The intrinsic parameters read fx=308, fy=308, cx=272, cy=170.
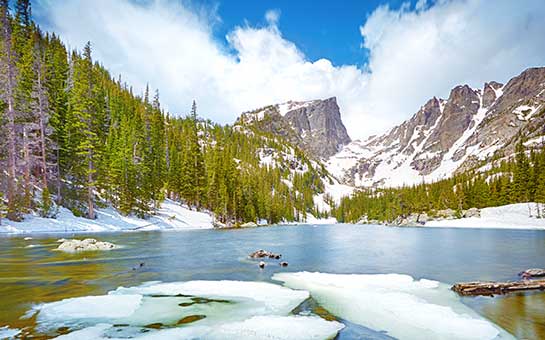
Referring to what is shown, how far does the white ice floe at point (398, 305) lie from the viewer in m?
9.20

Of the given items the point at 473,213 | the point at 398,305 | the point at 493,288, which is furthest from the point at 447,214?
the point at 398,305

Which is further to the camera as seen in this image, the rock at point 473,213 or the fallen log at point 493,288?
the rock at point 473,213

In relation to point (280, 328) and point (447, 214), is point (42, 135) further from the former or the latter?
point (447, 214)

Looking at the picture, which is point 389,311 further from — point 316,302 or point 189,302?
point 189,302

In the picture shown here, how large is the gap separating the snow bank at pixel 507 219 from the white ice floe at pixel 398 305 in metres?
85.5

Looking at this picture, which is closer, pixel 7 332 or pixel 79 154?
pixel 7 332

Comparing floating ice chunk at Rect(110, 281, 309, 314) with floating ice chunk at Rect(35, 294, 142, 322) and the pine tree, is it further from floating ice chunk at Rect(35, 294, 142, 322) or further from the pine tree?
the pine tree

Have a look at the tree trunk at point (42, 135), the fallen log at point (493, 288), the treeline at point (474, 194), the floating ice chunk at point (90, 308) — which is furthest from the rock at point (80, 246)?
the treeline at point (474, 194)

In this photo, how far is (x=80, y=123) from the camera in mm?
47125

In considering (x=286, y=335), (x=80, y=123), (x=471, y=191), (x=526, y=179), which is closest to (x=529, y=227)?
(x=526, y=179)

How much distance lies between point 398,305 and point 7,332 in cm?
1247

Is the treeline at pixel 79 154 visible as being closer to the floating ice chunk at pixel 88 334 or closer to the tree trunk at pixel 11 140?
the tree trunk at pixel 11 140

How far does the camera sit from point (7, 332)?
8.34 meters

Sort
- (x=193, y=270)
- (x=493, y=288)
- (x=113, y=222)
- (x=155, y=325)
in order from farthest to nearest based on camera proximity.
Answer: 1. (x=113, y=222)
2. (x=193, y=270)
3. (x=493, y=288)
4. (x=155, y=325)
